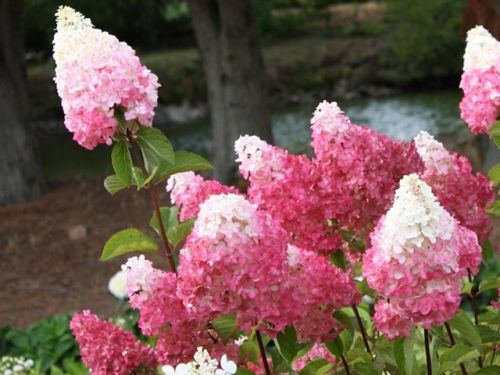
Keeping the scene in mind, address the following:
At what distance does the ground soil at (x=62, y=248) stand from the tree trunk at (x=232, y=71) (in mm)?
902

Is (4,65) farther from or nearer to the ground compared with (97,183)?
farther from the ground

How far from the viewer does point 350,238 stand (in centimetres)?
246

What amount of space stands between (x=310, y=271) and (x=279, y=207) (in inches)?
10.6

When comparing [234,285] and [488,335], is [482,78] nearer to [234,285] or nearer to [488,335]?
[488,335]

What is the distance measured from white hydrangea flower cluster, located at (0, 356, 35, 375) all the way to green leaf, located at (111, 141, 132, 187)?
95.0 inches

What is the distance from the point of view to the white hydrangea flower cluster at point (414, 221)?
181cm

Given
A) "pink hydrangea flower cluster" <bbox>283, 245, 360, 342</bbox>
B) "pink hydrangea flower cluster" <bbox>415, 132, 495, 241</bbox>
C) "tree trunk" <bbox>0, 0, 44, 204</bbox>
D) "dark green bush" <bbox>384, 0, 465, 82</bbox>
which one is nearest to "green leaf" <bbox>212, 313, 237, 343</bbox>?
"pink hydrangea flower cluster" <bbox>283, 245, 360, 342</bbox>

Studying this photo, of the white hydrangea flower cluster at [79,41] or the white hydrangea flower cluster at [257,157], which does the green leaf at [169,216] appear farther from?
the white hydrangea flower cluster at [79,41]

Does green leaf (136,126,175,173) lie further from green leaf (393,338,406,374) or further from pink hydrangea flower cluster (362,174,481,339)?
green leaf (393,338,406,374)

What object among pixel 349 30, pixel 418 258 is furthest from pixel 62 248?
pixel 349 30

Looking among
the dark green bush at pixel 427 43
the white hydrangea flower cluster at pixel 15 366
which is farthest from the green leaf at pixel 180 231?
the dark green bush at pixel 427 43

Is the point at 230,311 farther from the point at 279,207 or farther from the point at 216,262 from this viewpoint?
the point at 279,207

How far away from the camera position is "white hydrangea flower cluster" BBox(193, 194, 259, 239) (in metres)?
1.86

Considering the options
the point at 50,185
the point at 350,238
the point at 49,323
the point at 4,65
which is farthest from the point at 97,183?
the point at 350,238
